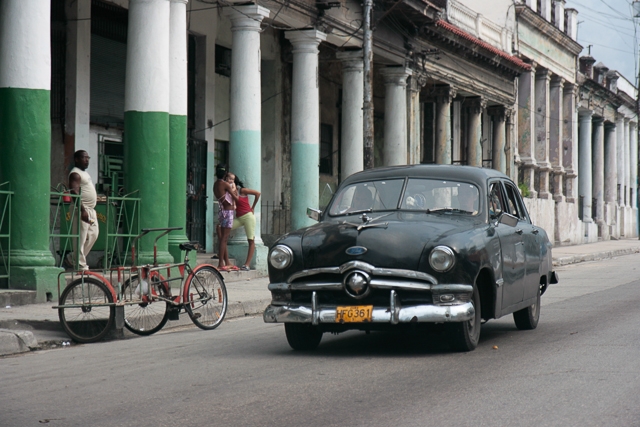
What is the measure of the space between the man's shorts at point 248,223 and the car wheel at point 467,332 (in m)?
8.81

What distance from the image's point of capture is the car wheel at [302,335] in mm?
7617

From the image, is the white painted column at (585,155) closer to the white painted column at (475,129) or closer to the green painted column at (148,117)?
the white painted column at (475,129)

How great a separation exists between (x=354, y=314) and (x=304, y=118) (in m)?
12.2

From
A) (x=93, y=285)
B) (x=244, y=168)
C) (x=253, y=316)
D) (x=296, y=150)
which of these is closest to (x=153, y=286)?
(x=93, y=285)

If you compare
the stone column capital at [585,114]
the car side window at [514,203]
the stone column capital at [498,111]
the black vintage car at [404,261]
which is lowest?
the black vintage car at [404,261]

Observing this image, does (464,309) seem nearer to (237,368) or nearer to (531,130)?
(237,368)

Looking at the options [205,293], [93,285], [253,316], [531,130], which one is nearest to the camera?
[93,285]

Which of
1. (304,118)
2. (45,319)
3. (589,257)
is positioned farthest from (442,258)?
(589,257)

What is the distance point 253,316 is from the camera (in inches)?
456

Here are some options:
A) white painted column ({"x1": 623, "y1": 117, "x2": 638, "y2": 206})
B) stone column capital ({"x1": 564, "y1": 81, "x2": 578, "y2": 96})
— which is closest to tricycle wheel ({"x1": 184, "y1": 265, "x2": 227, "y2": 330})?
stone column capital ({"x1": 564, "y1": 81, "x2": 578, "y2": 96})

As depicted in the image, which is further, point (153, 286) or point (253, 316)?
point (253, 316)

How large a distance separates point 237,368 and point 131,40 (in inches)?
328

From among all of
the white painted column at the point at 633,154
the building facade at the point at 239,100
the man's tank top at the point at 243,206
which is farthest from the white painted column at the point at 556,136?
the man's tank top at the point at 243,206

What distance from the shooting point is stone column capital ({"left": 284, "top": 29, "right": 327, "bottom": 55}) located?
1870cm
